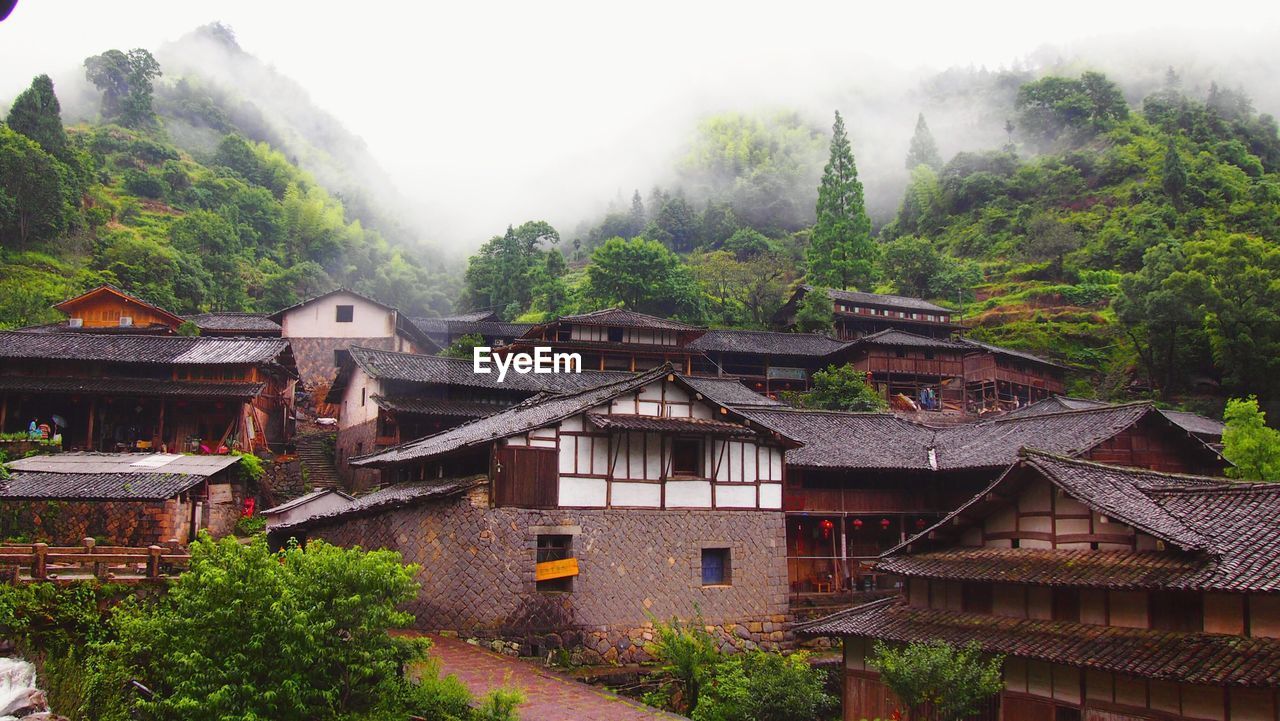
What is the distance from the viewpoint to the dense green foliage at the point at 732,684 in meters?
20.3

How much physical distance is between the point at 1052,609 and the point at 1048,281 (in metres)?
69.6

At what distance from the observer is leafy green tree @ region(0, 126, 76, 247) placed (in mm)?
62688

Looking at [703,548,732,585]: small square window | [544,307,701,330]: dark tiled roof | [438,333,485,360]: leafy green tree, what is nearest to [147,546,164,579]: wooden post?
[703,548,732,585]: small square window

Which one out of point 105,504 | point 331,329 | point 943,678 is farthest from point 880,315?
point 105,504

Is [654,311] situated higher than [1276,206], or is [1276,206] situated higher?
[1276,206]

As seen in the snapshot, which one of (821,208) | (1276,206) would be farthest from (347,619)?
(1276,206)

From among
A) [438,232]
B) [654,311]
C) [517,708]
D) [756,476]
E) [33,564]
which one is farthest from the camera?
[438,232]

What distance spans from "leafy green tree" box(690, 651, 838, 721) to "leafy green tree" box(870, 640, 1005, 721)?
2.76 metres

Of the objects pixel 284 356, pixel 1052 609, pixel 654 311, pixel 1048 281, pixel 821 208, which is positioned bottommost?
pixel 1052 609

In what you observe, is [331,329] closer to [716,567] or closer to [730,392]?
[730,392]

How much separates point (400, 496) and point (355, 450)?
17399mm

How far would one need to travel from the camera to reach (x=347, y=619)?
48.8ft

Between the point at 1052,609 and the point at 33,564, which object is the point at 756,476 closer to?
the point at 1052,609

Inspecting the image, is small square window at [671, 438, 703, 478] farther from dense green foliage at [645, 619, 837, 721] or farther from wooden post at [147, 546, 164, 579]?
wooden post at [147, 546, 164, 579]
